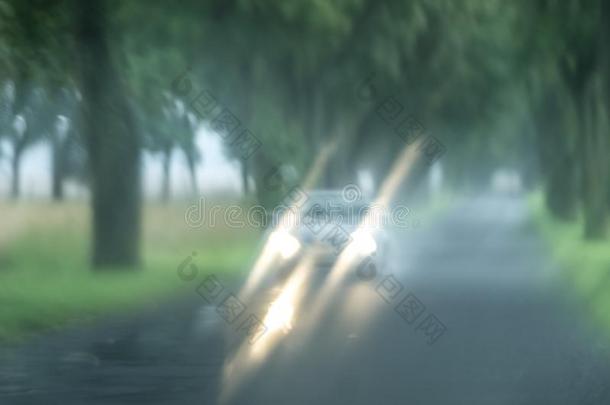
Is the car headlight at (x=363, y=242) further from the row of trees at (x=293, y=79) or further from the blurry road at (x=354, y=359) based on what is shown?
the row of trees at (x=293, y=79)

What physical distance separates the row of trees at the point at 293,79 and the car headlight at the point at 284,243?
8.96 feet

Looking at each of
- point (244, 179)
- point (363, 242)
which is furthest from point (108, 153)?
point (244, 179)

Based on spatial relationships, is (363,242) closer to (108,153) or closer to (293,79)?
(108,153)

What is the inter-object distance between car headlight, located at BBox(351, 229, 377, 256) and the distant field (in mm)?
3180

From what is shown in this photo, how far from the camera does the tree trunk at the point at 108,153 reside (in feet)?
70.6

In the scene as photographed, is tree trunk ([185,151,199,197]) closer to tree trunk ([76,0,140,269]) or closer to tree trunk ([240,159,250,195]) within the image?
tree trunk ([240,159,250,195])

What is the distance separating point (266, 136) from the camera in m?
33.4

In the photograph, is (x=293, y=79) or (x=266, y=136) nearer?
(x=266, y=136)

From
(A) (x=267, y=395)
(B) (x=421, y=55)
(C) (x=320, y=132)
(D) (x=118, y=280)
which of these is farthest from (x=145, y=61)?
(A) (x=267, y=395)

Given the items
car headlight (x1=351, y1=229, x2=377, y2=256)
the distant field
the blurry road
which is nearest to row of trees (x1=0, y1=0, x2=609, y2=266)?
the distant field

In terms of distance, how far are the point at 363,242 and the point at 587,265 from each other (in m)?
4.28

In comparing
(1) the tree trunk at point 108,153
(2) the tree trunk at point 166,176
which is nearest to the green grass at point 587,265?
(1) the tree trunk at point 108,153

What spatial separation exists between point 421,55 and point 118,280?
23100 mm

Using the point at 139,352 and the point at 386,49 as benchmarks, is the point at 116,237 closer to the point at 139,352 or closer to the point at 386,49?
the point at 139,352
